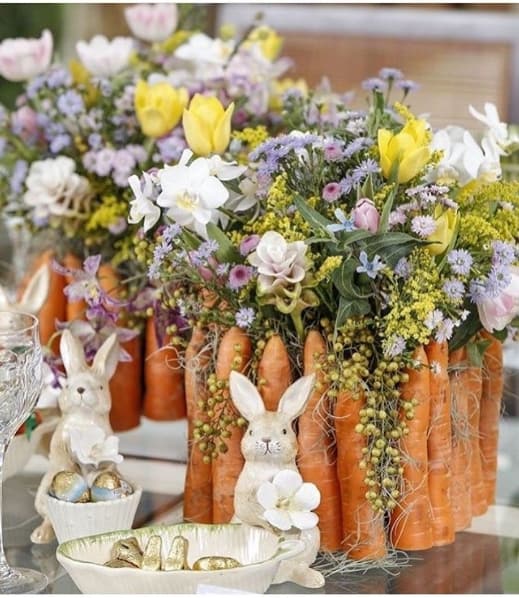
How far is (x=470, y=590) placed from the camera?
1420 millimetres

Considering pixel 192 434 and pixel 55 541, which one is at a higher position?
pixel 192 434

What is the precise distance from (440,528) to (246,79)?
2.95 ft

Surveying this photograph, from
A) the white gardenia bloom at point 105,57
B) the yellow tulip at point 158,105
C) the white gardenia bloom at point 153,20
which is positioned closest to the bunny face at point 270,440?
the yellow tulip at point 158,105

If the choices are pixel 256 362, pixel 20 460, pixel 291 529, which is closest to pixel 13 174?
pixel 20 460

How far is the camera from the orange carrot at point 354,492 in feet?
4.85

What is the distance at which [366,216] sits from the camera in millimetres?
1437

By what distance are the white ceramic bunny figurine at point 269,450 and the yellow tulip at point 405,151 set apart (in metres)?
0.26

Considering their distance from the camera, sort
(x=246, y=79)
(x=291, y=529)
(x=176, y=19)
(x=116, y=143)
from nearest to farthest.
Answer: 1. (x=291, y=529)
2. (x=116, y=143)
3. (x=246, y=79)
4. (x=176, y=19)

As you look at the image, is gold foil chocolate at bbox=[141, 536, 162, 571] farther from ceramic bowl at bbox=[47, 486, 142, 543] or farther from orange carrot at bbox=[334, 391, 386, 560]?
orange carrot at bbox=[334, 391, 386, 560]

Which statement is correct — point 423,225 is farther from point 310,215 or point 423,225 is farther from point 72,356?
point 72,356

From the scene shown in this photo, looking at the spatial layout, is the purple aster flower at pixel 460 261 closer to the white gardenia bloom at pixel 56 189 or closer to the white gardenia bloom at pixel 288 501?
the white gardenia bloom at pixel 288 501

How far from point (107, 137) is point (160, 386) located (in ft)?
1.30

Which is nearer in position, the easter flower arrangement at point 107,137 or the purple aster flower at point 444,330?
the purple aster flower at point 444,330

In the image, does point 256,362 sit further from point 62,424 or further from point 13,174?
point 13,174
